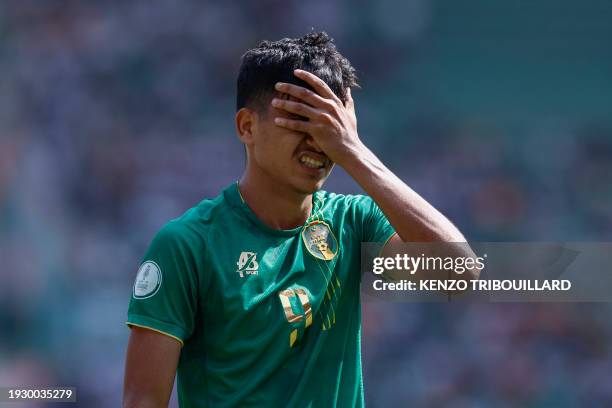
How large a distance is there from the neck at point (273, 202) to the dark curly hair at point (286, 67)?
0.23 meters

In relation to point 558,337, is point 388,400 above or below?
below

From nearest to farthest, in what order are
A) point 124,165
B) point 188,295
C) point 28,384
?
point 188,295 → point 28,384 → point 124,165

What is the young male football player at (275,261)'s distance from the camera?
8.25 feet

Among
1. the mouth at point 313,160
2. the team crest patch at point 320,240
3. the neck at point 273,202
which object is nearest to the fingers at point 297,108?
the mouth at point 313,160

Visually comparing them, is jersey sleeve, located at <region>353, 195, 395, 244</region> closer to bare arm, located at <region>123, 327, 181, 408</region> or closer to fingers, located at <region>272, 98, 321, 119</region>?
fingers, located at <region>272, 98, 321, 119</region>

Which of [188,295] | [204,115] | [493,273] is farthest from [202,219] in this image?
[204,115]

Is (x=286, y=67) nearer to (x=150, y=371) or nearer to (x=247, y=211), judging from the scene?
(x=247, y=211)

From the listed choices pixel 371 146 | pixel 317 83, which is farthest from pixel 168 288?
pixel 371 146

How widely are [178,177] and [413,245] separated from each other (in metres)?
4.28

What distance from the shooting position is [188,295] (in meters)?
2.53

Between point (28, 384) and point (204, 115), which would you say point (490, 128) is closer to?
point (204, 115)

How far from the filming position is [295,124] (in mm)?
2619

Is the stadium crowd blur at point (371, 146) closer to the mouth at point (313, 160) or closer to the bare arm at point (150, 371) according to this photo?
the mouth at point (313, 160)

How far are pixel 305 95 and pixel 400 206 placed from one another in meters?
0.42
